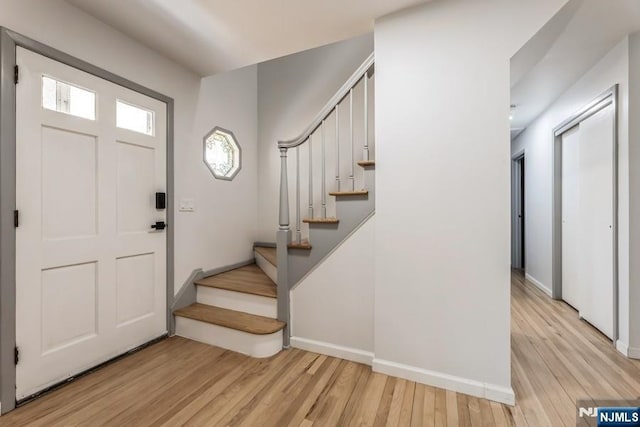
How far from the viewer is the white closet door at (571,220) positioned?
9.83ft

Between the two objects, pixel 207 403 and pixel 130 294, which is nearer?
pixel 207 403

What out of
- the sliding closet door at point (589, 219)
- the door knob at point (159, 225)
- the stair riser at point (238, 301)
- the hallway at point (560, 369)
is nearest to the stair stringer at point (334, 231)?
the stair riser at point (238, 301)

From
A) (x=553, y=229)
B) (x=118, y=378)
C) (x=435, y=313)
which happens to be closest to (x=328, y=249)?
(x=435, y=313)

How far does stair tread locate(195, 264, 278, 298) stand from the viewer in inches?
95.7

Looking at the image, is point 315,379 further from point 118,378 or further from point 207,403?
point 118,378

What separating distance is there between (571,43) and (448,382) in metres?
2.66

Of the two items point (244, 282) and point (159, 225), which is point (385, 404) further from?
point (159, 225)

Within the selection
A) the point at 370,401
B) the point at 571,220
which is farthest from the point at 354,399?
the point at 571,220

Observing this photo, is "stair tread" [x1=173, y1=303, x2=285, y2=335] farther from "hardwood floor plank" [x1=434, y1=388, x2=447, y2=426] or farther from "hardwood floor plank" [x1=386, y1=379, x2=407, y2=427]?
"hardwood floor plank" [x1=434, y1=388, x2=447, y2=426]

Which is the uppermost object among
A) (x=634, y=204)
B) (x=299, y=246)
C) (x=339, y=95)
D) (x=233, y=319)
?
(x=339, y=95)

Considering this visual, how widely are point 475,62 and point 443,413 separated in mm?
1983

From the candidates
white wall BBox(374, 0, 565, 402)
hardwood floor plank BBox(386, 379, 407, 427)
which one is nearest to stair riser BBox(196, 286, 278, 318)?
white wall BBox(374, 0, 565, 402)

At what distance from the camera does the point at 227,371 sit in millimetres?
1924

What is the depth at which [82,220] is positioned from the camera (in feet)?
6.06
